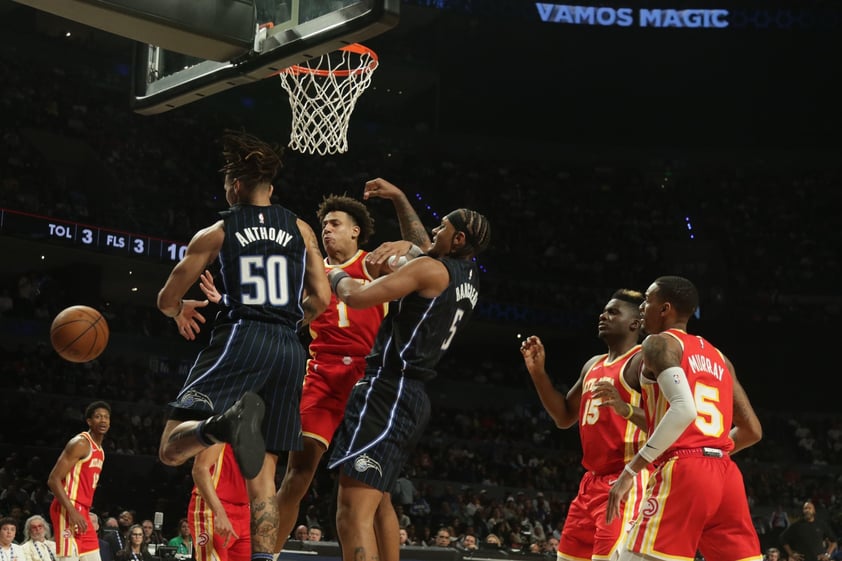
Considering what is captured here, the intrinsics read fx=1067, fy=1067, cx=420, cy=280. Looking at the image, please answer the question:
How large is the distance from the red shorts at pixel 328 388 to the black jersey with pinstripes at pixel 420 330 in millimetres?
723

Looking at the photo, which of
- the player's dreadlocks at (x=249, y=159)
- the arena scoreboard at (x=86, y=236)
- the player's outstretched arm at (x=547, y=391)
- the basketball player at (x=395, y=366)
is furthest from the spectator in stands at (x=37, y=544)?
the arena scoreboard at (x=86, y=236)

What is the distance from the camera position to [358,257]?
6566 mm

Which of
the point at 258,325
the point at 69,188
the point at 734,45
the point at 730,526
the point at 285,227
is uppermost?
the point at 734,45

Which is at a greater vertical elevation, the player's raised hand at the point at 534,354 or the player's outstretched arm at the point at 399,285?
the player's outstretched arm at the point at 399,285

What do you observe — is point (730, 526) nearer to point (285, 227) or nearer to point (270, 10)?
point (285, 227)

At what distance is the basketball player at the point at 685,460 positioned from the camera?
4.87 metres

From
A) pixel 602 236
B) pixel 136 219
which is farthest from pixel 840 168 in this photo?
pixel 136 219

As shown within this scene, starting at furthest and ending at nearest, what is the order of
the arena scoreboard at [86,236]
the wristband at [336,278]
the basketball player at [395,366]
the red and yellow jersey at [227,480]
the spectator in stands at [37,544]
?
the arena scoreboard at [86,236], the spectator in stands at [37,544], the red and yellow jersey at [227,480], the wristband at [336,278], the basketball player at [395,366]

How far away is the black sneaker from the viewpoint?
4.43 meters

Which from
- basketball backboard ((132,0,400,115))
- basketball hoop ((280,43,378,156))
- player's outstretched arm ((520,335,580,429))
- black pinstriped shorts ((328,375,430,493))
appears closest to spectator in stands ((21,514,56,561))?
basketball hoop ((280,43,378,156))

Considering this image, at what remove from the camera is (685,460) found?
16.4ft

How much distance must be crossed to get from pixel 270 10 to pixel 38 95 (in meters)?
15.9

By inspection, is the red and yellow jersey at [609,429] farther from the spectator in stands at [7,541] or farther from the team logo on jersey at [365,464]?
the spectator in stands at [7,541]

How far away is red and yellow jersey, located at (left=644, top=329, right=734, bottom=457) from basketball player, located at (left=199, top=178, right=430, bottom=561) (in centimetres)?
163
